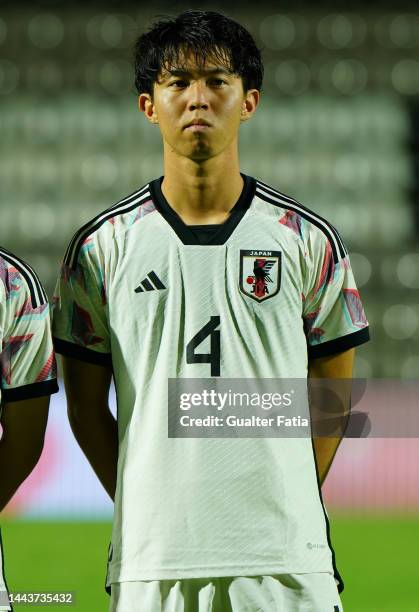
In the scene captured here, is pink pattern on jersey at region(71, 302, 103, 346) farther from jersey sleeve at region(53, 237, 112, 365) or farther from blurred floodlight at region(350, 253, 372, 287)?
blurred floodlight at region(350, 253, 372, 287)

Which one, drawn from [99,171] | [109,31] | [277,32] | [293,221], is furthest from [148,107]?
[277,32]

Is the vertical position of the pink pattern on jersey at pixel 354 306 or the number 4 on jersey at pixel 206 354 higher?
the pink pattern on jersey at pixel 354 306

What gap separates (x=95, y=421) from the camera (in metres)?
2.52

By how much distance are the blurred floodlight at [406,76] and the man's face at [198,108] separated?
293 inches

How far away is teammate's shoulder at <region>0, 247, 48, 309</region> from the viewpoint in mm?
2422

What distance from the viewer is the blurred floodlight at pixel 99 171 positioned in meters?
9.19

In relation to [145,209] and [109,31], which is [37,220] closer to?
[109,31]

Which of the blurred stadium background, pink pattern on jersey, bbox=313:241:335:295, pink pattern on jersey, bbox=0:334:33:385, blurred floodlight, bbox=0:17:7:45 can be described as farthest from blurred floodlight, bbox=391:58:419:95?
pink pattern on jersey, bbox=0:334:33:385

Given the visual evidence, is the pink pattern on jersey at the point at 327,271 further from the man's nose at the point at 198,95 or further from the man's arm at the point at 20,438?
the man's arm at the point at 20,438

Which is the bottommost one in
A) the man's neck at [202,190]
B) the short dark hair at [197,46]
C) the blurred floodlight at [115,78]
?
the man's neck at [202,190]

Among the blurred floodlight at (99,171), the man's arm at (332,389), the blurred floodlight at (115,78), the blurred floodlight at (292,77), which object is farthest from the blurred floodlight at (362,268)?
the man's arm at (332,389)

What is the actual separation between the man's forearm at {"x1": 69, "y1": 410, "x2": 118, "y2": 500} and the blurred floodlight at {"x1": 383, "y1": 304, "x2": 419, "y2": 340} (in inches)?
270

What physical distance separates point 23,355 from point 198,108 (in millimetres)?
622

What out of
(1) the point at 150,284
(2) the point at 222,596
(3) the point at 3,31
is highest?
(3) the point at 3,31
